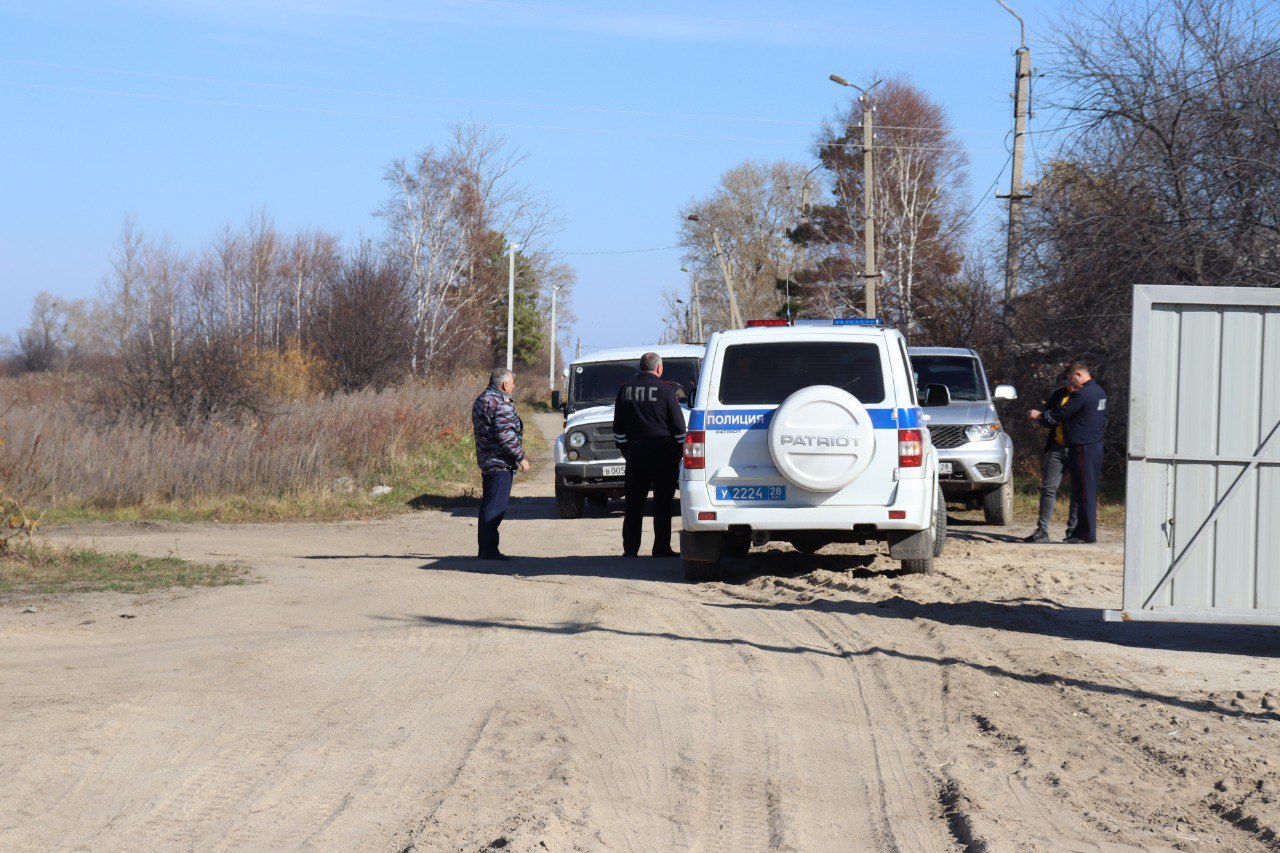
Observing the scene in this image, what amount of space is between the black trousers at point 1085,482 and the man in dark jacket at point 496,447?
578 centimetres

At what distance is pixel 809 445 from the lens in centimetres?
1020

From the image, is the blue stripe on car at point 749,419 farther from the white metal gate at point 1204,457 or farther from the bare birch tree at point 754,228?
the bare birch tree at point 754,228

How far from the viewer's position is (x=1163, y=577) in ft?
23.8

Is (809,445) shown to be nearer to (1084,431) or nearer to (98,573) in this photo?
(1084,431)

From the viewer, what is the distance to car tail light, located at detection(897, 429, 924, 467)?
407 inches

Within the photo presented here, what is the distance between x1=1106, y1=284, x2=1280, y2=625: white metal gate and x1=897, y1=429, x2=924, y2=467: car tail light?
3.09 meters

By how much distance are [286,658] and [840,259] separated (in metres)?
51.1

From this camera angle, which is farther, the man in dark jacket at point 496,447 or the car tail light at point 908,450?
the man in dark jacket at point 496,447

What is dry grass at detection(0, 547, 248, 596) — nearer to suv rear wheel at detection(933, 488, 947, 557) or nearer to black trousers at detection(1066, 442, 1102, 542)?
suv rear wheel at detection(933, 488, 947, 557)

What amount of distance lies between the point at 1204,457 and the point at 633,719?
3584mm

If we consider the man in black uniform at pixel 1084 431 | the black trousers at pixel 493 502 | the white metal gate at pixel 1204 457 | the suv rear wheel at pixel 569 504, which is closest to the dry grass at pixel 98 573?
the black trousers at pixel 493 502

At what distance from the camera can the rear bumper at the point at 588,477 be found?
17.4m

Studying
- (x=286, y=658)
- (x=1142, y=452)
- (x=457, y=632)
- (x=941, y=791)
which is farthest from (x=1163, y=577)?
(x=286, y=658)

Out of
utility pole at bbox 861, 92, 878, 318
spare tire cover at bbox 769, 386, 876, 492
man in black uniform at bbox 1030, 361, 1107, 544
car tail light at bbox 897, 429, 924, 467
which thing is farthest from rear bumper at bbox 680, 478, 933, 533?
utility pole at bbox 861, 92, 878, 318
